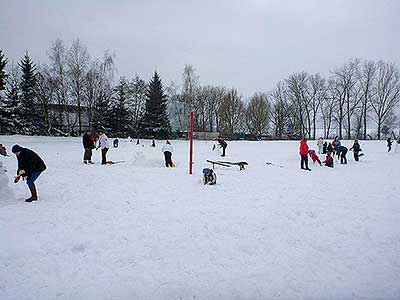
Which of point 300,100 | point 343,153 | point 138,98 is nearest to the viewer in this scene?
point 343,153

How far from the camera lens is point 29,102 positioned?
41.7m

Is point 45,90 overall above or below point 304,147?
above

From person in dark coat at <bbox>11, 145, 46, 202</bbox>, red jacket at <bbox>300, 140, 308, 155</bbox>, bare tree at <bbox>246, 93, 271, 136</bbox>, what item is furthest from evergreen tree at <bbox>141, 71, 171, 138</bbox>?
person in dark coat at <bbox>11, 145, 46, 202</bbox>

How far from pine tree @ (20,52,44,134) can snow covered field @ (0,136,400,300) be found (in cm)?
3817

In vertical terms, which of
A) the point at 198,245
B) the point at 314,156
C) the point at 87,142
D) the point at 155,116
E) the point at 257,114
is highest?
the point at 257,114

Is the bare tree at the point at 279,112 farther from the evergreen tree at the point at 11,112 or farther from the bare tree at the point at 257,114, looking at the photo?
the evergreen tree at the point at 11,112

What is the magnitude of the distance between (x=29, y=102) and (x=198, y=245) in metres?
44.7

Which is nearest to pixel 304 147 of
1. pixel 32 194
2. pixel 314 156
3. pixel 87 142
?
pixel 314 156

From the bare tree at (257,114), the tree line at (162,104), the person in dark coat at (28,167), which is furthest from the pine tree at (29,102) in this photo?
the bare tree at (257,114)

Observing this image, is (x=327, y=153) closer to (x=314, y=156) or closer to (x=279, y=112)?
(x=314, y=156)

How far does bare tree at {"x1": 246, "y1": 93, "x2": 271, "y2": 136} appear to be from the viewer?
232ft

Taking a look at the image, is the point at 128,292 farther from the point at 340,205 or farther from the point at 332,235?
the point at 340,205

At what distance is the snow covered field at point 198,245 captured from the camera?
4.02 meters

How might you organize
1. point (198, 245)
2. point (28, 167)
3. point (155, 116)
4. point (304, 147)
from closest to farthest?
point (198, 245)
point (28, 167)
point (304, 147)
point (155, 116)
